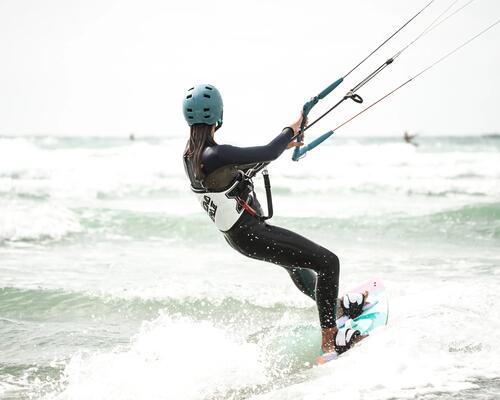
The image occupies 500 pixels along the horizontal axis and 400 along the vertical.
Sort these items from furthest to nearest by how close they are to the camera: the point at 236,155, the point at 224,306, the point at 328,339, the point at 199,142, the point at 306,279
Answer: the point at 224,306
the point at 306,279
the point at 328,339
the point at 199,142
the point at 236,155

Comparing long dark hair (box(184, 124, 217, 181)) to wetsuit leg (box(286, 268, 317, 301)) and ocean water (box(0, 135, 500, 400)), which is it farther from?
ocean water (box(0, 135, 500, 400))

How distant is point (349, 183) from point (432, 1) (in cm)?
1911

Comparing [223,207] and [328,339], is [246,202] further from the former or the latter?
[328,339]

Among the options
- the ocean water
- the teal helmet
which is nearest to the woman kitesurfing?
the teal helmet

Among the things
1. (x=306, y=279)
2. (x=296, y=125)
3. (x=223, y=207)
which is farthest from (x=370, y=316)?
(x=296, y=125)

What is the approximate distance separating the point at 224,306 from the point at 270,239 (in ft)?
9.02

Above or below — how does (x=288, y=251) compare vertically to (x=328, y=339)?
above

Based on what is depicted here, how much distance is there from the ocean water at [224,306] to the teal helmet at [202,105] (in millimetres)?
1778

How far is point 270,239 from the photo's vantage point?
4.37m

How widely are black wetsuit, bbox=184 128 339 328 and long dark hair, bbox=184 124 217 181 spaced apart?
0.04 m

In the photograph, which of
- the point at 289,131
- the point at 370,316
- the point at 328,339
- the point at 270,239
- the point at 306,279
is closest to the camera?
the point at 289,131

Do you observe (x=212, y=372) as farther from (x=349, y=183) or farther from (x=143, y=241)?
(x=349, y=183)

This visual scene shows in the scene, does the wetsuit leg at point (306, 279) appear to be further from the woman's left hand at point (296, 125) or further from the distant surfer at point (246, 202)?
the woman's left hand at point (296, 125)

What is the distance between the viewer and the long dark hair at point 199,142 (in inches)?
159
